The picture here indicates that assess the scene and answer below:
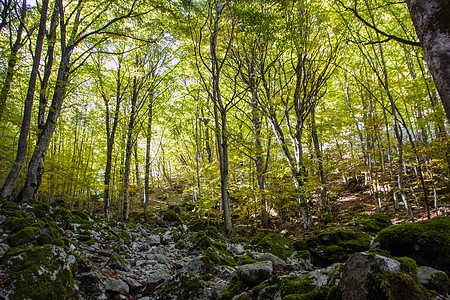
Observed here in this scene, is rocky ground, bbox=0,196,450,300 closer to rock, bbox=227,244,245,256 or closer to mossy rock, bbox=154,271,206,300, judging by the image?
mossy rock, bbox=154,271,206,300

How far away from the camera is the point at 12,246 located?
373cm

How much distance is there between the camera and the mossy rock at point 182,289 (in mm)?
3273

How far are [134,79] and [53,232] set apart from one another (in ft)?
38.3

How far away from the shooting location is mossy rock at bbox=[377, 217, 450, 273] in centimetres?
256

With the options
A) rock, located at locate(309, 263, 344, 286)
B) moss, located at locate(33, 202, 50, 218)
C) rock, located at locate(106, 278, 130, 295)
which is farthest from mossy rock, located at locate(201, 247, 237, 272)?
moss, located at locate(33, 202, 50, 218)

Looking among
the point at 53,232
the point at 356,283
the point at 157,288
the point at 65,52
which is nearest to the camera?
the point at 356,283

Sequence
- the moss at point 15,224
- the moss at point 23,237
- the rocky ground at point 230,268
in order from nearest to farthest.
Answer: the rocky ground at point 230,268, the moss at point 23,237, the moss at point 15,224

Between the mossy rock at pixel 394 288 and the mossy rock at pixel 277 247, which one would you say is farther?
the mossy rock at pixel 277 247

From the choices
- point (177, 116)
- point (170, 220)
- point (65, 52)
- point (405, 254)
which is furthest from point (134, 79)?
point (405, 254)

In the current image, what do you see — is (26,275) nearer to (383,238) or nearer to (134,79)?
(383,238)

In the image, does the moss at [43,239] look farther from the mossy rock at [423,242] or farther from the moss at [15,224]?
the mossy rock at [423,242]

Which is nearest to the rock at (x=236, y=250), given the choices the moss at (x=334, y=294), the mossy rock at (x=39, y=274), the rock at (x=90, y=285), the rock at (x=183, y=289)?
the rock at (x=183, y=289)

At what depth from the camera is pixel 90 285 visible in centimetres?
334

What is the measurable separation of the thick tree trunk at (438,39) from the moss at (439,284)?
5.33ft
